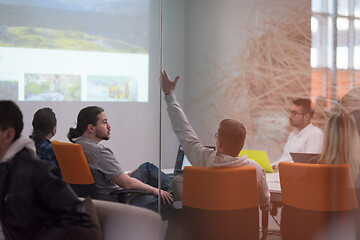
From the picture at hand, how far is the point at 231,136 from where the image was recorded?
129 inches

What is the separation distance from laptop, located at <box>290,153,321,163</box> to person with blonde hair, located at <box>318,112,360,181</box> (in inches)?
1.4

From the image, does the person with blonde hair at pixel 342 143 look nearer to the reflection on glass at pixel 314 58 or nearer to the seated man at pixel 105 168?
the reflection on glass at pixel 314 58

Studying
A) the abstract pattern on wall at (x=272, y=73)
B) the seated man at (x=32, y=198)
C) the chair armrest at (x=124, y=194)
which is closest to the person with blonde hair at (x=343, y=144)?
the abstract pattern on wall at (x=272, y=73)

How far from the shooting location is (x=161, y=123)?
3.58 metres

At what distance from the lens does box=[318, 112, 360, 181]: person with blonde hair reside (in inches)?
127

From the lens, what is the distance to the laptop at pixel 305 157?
3207 millimetres

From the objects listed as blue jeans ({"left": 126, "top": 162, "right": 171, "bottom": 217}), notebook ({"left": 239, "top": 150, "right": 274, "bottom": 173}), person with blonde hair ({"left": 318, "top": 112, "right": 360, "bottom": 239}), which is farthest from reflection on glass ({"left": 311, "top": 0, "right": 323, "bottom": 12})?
blue jeans ({"left": 126, "top": 162, "right": 171, "bottom": 217})

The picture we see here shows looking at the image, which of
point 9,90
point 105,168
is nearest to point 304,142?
point 105,168

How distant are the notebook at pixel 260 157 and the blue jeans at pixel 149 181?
640 mm

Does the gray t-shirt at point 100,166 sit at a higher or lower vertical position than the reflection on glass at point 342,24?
lower

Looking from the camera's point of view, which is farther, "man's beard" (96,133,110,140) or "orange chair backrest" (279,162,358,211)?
"man's beard" (96,133,110,140)

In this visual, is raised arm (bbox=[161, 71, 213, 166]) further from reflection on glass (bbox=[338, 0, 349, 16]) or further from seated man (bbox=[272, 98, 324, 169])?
reflection on glass (bbox=[338, 0, 349, 16])

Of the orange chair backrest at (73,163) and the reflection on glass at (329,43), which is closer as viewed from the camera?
the reflection on glass at (329,43)

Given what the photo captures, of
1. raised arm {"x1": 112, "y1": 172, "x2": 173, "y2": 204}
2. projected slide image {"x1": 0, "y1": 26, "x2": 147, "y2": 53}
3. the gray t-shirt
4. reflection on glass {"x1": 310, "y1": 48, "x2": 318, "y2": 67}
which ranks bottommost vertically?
raised arm {"x1": 112, "y1": 172, "x2": 173, "y2": 204}
